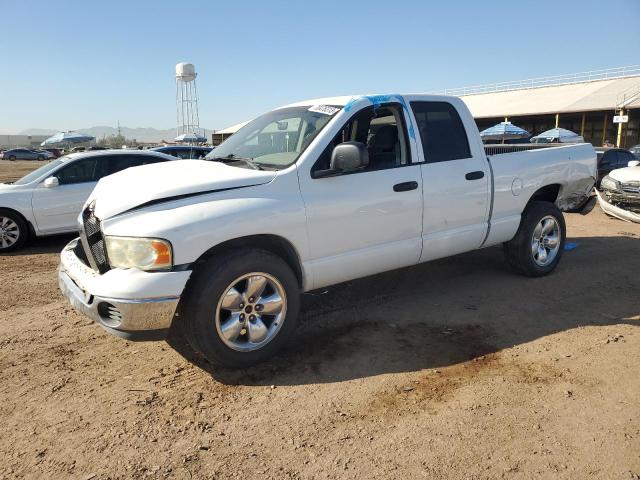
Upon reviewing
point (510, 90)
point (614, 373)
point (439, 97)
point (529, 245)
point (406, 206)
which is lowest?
point (614, 373)

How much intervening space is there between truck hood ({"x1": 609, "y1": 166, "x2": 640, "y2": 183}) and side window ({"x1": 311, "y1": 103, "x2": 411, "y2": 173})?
5.81 m

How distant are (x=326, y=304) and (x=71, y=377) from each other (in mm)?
2379

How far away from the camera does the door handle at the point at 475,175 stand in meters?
4.90

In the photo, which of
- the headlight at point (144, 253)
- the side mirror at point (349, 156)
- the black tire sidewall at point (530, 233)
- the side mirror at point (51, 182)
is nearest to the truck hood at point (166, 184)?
the headlight at point (144, 253)

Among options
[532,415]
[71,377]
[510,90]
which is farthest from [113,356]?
[510,90]

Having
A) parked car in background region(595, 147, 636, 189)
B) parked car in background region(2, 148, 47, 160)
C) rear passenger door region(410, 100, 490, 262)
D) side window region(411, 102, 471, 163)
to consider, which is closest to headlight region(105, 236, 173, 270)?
rear passenger door region(410, 100, 490, 262)

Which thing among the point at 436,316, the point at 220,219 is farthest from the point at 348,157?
the point at 436,316

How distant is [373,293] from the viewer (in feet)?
17.8

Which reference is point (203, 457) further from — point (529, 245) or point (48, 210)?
point (48, 210)

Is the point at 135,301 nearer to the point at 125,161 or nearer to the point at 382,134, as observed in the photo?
the point at 382,134

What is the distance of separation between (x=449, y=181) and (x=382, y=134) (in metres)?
0.77

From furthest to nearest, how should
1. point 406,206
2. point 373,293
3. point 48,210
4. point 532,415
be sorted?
point 48,210
point 373,293
point 406,206
point 532,415

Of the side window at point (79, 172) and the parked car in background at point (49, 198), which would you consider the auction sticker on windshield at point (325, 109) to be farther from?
the side window at point (79, 172)

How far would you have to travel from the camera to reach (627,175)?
8.60 meters
